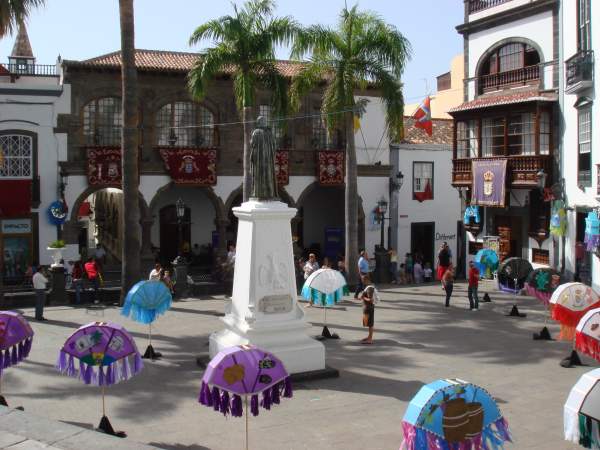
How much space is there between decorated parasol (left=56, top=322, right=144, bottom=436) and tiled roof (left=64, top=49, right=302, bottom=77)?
1759 cm

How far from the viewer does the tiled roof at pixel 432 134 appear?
3337 centimetres

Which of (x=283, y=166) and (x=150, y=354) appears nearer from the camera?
(x=150, y=354)

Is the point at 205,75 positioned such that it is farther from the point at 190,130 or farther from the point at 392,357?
the point at 392,357

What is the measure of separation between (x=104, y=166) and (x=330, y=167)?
375 inches

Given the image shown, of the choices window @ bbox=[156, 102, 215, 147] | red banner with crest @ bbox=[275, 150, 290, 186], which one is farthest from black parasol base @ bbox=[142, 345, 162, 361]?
red banner with crest @ bbox=[275, 150, 290, 186]

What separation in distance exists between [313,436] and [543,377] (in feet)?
17.2

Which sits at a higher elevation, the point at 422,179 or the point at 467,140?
the point at 467,140

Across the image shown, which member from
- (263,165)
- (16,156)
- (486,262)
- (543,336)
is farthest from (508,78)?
(16,156)

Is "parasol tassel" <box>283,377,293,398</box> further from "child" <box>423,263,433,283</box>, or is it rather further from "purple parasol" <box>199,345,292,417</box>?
"child" <box>423,263,433,283</box>

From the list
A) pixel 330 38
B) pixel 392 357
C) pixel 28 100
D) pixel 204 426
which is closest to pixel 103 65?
pixel 28 100

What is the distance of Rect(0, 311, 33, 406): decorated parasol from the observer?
9867 millimetres

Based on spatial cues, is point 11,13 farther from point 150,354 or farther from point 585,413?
point 585,413

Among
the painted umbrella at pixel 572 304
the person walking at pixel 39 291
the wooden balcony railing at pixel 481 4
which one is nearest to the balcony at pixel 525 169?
the wooden balcony railing at pixel 481 4

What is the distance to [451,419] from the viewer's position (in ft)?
21.1
